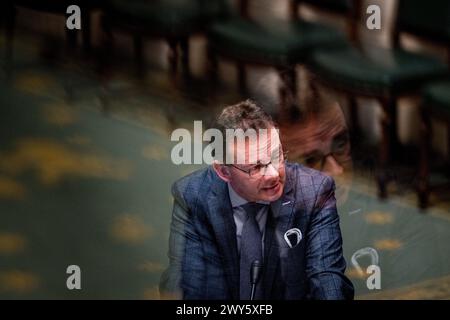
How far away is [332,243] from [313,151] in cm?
37

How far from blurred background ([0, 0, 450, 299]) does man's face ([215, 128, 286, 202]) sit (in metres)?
0.07

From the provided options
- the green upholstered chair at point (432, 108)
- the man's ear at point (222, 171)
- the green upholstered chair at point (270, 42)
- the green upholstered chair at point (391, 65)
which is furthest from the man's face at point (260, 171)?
the green upholstered chair at point (432, 108)

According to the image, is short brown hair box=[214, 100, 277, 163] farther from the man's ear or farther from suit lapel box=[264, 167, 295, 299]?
suit lapel box=[264, 167, 295, 299]

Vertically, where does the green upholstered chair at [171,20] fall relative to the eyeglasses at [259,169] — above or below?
above

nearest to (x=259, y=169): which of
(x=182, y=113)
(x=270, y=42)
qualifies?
(x=182, y=113)

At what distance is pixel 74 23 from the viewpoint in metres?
5.71

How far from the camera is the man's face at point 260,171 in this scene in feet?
18.5

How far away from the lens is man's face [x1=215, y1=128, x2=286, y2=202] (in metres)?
5.64

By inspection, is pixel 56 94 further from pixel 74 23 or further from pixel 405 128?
pixel 405 128

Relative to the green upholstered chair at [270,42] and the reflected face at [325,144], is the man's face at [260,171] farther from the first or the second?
the green upholstered chair at [270,42]

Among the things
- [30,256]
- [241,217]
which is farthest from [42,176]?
[241,217]

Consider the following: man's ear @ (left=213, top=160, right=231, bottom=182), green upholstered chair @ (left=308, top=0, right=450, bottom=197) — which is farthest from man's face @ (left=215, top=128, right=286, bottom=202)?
green upholstered chair @ (left=308, top=0, right=450, bottom=197)

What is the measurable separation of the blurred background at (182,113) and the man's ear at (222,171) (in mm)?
145

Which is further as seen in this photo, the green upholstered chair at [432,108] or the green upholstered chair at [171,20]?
the green upholstered chair at [171,20]
